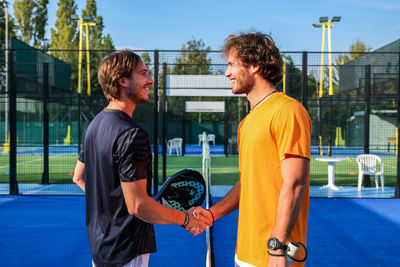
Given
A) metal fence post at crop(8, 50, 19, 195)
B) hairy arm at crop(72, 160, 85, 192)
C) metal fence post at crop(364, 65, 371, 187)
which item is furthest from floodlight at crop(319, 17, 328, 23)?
hairy arm at crop(72, 160, 85, 192)

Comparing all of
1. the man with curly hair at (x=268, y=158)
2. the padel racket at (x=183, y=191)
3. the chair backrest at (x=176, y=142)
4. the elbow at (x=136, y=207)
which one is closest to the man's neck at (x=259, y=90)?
the man with curly hair at (x=268, y=158)

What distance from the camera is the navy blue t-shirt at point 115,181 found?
1923mm

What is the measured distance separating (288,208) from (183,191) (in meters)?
1.20

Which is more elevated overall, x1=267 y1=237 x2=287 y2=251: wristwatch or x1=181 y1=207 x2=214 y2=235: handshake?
x1=267 y1=237 x2=287 y2=251: wristwatch

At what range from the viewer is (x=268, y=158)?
6.47 feet

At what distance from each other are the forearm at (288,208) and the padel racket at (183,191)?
107 cm

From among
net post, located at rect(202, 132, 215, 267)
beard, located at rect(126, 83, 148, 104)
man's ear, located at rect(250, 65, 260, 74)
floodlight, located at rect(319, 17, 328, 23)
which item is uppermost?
floodlight, located at rect(319, 17, 328, 23)

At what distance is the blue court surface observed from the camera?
16.7ft

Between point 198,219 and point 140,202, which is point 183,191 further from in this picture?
point 140,202

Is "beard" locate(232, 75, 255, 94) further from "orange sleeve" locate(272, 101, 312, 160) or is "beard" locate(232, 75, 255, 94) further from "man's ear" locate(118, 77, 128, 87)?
"man's ear" locate(118, 77, 128, 87)

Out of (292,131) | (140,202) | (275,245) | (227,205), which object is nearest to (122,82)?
(140,202)

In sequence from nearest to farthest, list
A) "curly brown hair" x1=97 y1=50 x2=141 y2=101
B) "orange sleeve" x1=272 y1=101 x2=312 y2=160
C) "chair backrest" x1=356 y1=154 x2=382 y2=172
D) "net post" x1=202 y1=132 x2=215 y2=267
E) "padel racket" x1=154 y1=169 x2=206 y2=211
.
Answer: "orange sleeve" x1=272 y1=101 x2=312 y2=160 < "curly brown hair" x1=97 y1=50 x2=141 y2=101 < "padel racket" x1=154 y1=169 x2=206 y2=211 < "net post" x1=202 y1=132 x2=215 y2=267 < "chair backrest" x1=356 y1=154 x2=382 y2=172

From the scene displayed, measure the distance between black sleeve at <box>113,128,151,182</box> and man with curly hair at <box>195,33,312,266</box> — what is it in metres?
0.54

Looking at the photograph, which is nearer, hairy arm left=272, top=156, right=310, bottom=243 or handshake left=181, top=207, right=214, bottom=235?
hairy arm left=272, top=156, right=310, bottom=243
